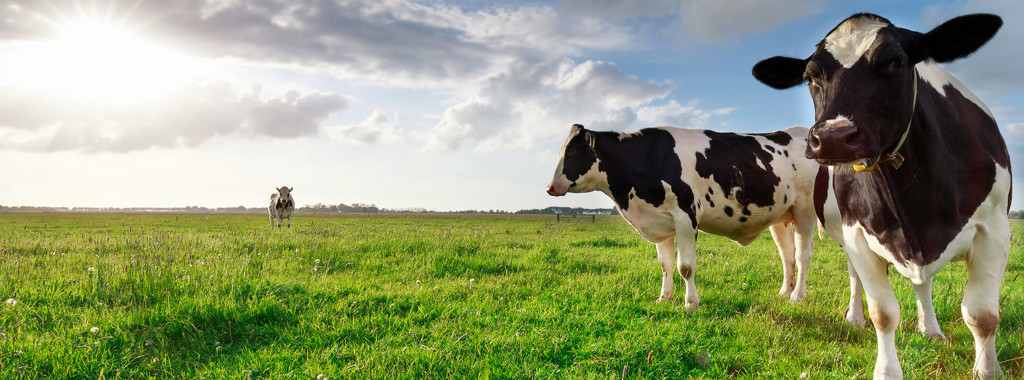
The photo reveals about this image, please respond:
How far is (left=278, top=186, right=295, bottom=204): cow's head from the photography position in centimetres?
2623

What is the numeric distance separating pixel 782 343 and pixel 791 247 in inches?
146

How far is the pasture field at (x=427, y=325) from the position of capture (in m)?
4.07

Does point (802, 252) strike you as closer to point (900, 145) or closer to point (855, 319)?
point (855, 319)

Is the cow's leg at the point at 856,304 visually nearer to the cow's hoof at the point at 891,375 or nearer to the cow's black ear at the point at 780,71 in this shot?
the cow's hoof at the point at 891,375

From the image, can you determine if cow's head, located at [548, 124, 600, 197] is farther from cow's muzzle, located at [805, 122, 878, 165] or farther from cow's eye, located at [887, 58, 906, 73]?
cow's muzzle, located at [805, 122, 878, 165]

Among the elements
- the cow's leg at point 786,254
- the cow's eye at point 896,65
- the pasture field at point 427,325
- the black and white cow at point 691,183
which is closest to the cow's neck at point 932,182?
the cow's eye at point 896,65

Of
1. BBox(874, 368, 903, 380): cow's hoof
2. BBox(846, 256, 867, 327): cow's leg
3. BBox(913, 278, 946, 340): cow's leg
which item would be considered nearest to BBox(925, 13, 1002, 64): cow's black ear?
BBox(874, 368, 903, 380): cow's hoof

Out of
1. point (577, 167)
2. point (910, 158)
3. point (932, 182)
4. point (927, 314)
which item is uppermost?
point (577, 167)

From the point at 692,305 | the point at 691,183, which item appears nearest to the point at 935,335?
the point at 692,305

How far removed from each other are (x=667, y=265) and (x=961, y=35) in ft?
13.5

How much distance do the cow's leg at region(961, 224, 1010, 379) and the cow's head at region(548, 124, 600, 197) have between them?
433 centimetres

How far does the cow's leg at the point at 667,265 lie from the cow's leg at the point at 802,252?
5.00 ft

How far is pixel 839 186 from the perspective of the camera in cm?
415

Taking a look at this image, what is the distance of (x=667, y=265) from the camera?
22.6ft
